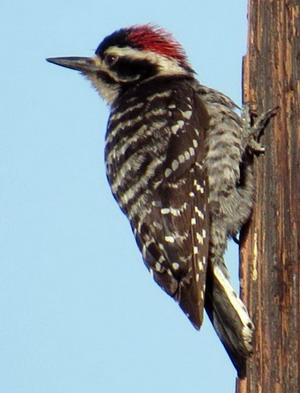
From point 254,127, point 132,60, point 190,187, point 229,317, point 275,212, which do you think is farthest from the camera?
point 132,60

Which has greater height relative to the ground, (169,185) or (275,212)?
(275,212)

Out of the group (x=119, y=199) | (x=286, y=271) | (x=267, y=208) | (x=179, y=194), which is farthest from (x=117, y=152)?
(x=286, y=271)

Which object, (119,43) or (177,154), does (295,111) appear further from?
(119,43)

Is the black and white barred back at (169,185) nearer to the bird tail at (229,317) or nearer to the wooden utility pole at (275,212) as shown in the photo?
the bird tail at (229,317)

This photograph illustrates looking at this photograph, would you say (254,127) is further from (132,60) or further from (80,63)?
(80,63)

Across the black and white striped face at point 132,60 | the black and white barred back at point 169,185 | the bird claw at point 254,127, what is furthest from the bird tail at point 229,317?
the black and white striped face at point 132,60

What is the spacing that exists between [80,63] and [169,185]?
1409 millimetres

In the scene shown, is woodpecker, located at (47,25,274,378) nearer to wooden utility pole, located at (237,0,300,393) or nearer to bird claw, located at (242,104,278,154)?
bird claw, located at (242,104,278,154)

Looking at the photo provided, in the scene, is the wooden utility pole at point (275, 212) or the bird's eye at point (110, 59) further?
the bird's eye at point (110, 59)

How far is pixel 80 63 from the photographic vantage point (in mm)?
4992

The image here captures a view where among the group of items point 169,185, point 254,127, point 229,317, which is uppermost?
point 254,127

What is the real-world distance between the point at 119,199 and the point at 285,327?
1.56 meters

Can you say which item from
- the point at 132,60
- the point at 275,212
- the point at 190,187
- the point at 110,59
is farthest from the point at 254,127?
the point at 110,59

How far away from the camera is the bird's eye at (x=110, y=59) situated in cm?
484
